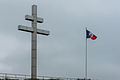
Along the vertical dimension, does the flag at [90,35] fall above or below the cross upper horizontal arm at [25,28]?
below

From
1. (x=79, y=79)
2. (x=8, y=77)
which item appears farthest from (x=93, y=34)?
(x=8, y=77)

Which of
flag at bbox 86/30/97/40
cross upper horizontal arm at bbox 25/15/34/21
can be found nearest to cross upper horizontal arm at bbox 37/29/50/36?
cross upper horizontal arm at bbox 25/15/34/21

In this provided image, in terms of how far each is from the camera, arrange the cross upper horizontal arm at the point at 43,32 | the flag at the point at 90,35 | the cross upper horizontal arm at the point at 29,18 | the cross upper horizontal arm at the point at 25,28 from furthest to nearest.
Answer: the flag at the point at 90,35
the cross upper horizontal arm at the point at 43,32
the cross upper horizontal arm at the point at 29,18
the cross upper horizontal arm at the point at 25,28

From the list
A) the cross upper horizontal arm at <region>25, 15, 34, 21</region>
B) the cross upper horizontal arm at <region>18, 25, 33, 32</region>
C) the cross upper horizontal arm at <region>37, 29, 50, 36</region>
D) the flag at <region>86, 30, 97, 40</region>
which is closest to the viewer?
the cross upper horizontal arm at <region>18, 25, 33, 32</region>

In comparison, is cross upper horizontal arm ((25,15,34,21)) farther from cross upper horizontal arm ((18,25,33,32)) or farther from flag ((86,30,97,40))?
flag ((86,30,97,40))

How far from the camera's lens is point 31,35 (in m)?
43.2

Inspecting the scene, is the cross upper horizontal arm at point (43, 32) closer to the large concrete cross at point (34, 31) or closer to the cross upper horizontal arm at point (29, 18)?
the large concrete cross at point (34, 31)

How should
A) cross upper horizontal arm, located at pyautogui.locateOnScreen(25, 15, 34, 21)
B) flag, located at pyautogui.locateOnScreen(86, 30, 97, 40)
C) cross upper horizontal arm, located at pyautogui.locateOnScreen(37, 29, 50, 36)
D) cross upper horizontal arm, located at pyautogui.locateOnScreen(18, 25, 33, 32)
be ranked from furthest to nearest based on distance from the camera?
1. flag, located at pyautogui.locateOnScreen(86, 30, 97, 40)
2. cross upper horizontal arm, located at pyautogui.locateOnScreen(37, 29, 50, 36)
3. cross upper horizontal arm, located at pyautogui.locateOnScreen(25, 15, 34, 21)
4. cross upper horizontal arm, located at pyautogui.locateOnScreen(18, 25, 33, 32)

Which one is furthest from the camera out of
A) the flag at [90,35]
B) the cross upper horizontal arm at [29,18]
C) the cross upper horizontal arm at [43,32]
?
the flag at [90,35]

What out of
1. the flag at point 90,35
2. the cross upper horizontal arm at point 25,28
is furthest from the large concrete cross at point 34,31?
the flag at point 90,35

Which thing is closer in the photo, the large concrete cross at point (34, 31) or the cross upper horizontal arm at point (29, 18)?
the large concrete cross at point (34, 31)

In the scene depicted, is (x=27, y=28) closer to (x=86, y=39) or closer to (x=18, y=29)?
(x=18, y=29)

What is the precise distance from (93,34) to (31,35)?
9.49 m

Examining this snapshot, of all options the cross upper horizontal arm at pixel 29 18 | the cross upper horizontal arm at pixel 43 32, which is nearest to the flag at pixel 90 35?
the cross upper horizontal arm at pixel 43 32
